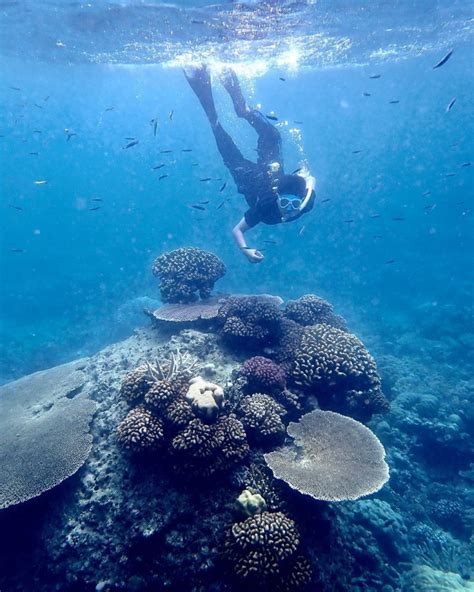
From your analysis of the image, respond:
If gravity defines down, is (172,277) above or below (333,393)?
above

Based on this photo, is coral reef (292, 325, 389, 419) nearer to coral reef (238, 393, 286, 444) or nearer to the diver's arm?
coral reef (238, 393, 286, 444)

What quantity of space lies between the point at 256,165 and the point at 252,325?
7.18m

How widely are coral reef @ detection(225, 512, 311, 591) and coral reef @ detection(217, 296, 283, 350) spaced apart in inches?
158

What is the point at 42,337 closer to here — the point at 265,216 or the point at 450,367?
the point at 265,216

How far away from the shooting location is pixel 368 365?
294 inches

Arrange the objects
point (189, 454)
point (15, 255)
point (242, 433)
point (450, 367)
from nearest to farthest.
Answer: point (189, 454)
point (242, 433)
point (450, 367)
point (15, 255)

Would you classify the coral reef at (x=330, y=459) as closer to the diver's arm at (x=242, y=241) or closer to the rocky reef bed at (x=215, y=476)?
the rocky reef bed at (x=215, y=476)

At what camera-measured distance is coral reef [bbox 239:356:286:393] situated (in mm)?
6773

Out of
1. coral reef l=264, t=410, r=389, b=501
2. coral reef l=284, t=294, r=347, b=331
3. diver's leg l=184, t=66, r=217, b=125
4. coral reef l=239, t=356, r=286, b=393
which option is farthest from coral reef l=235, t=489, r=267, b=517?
diver's leg l=184, t=66, r=217, b=125

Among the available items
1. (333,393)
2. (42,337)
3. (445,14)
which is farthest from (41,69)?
(333,393)

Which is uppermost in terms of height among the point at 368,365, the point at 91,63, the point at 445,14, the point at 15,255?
the point at 15,255

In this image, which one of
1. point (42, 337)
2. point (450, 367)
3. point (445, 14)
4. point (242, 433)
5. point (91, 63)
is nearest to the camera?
point (242, 433)

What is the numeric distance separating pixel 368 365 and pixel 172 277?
6.05m

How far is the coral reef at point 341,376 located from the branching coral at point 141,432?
302cm
